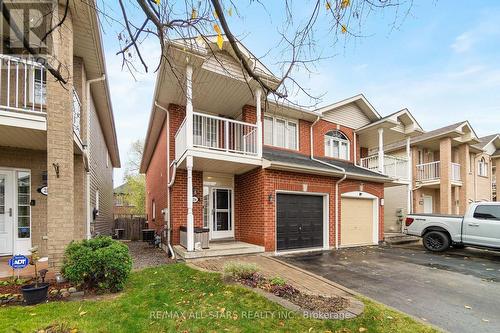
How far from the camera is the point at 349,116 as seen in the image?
1465 centimetres

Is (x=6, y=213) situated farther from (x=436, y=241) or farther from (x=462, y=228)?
(x=462, y=228)

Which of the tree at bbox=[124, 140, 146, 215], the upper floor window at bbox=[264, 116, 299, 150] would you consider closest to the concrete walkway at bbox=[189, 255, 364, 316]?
the upper floor window at bbox=[264, 116, 299, 150]

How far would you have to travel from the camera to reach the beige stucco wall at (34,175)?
749cm

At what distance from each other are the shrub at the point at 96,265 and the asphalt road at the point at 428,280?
4.87m

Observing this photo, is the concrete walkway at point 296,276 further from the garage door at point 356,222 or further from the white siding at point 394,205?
the white siding at point 394,205

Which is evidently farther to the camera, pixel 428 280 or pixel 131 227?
pixel 131 227

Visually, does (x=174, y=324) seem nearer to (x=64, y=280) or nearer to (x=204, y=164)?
(x=64, y=280)

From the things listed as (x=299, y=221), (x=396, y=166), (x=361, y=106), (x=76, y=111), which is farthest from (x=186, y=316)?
(x=396, y=166)

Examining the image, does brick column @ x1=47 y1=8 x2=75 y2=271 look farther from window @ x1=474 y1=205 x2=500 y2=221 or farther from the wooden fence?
window @ x1=474 y1=205 x2=500 y2=221

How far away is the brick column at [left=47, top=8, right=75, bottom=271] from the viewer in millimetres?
5848

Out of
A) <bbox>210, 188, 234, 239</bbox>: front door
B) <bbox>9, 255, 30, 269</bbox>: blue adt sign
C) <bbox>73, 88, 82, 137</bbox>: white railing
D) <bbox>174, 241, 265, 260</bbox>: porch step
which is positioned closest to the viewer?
<bbox>9, 255, 30, 269</bbox>: blue adt sign

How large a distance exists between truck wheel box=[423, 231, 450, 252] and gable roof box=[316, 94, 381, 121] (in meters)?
6.72

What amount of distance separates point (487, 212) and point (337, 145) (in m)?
6.67

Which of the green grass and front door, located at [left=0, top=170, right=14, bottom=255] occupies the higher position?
front door, located at [left=0, top=170, right=14, bottom=255]
